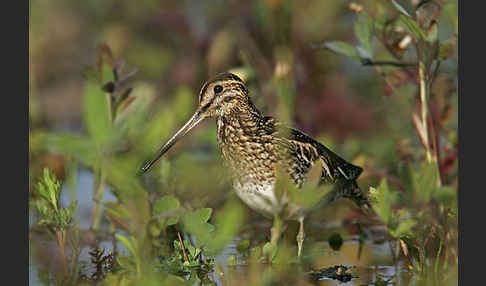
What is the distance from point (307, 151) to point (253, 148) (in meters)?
0.28

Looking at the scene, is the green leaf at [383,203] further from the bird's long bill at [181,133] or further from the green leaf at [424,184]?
the bird's long bill at [181,133]

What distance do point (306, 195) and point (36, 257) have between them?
1.67 m

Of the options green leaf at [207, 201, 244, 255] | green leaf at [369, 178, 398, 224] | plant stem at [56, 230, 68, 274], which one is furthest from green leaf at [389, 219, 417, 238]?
plant stem at [56, 230, 68, 274]

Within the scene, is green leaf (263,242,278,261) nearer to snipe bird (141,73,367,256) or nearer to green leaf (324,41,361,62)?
snipe bird (141,73,367,256)

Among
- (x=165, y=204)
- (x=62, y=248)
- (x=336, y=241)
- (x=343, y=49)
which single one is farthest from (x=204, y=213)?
(x=343, y=49)

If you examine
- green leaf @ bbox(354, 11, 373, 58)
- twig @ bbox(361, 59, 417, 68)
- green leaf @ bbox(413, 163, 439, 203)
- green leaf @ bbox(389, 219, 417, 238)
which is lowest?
green leaf @ bbox(389, 219, 417, 238)

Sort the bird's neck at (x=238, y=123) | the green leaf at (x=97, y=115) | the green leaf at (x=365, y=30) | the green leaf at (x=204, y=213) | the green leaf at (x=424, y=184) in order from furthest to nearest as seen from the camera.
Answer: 1. the bird's neck at (x=238, y=123)
2. the green leaf at (x=365, y=30)
3. the green leaf at (x=97, y=115)
4. the green leaf at (x=204, y=213)
5. the green leaf at (x=424, y=184)

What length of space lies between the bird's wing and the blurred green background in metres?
0.36

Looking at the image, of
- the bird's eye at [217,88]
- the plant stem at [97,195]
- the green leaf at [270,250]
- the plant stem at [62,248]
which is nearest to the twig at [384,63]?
the bird's eye at [217,88]

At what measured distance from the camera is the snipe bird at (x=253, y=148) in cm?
402

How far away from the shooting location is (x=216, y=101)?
13.8 feet


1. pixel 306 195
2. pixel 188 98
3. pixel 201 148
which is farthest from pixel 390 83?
pixel 201 148

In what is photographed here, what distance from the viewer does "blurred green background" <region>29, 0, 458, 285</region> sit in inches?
155

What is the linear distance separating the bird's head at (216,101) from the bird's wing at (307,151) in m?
0.20
